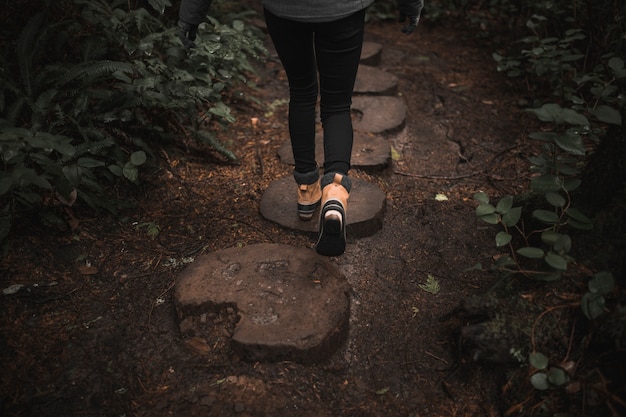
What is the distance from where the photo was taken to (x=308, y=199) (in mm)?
2865

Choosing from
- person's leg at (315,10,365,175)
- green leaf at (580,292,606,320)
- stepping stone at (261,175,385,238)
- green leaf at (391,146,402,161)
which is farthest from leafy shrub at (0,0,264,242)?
green leaf at (580,292,606,320)

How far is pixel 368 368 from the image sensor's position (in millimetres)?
2197

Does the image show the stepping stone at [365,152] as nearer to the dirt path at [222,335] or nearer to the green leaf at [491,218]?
the dirt path at [222,335]

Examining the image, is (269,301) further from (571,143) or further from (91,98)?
(91,98)

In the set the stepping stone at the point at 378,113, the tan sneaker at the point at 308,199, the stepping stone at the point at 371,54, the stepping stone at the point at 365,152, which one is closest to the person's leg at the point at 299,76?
the tan sneaker at the point at 308,199

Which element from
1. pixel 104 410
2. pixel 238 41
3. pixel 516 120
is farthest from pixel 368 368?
pixel 516 120

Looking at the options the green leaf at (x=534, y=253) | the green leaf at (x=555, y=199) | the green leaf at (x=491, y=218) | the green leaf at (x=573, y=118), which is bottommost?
the green leaf at (x=491, y=218)

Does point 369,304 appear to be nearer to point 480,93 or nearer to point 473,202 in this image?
point 473,202

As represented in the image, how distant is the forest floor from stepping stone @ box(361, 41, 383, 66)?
59.6 inches

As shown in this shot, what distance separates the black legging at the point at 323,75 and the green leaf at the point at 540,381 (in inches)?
53.9

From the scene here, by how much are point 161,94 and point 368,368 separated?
2255 millimetres

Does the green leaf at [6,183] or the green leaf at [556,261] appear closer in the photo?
the green leaf at [556,261]

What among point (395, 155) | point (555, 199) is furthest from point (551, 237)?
point (395, 155)

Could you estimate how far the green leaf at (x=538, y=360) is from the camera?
1.79 metres
